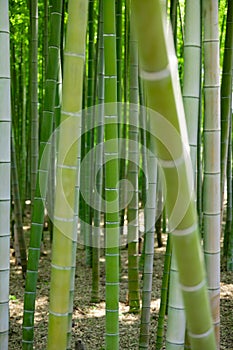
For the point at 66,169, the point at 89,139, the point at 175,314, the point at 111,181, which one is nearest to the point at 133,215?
the point at 89,139

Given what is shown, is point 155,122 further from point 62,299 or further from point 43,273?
point 43,273

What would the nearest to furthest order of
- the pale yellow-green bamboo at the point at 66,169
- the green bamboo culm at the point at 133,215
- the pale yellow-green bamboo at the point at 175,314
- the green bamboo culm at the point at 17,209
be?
the pale yellow-green bamboo at the point at 66,169, the pale yellow-green bamboo at the point at 175,314, the green bamboo culm at the point at 133,215, the green bamboo culm at the point at 17,209

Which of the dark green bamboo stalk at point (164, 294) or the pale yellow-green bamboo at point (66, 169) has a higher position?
the pale yellow-green bamboo at point (66, 169)

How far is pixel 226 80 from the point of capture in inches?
140

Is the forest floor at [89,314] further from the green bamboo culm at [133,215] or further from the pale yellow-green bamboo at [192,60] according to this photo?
the pale yellow-green bamboo at [192,60]

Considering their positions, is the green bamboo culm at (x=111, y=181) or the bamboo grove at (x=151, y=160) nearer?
the bamboo grove at (x=151, y=160)

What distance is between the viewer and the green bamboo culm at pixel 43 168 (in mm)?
2072

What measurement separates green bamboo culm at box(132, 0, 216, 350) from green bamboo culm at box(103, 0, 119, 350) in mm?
896

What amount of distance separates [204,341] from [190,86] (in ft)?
2.75

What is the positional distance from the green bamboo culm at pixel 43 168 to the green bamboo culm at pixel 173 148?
4.06ft

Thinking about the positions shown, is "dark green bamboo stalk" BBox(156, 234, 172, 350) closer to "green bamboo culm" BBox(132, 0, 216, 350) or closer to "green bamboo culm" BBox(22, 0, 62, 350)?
"green bamboo culm" BBox(22, 0, 62, 350)

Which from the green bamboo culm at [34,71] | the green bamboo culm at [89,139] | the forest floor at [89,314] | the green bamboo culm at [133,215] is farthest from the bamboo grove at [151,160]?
the green bamboo culm at [89,139]

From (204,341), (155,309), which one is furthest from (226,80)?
(204,341)

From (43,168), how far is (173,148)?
1.44 m
